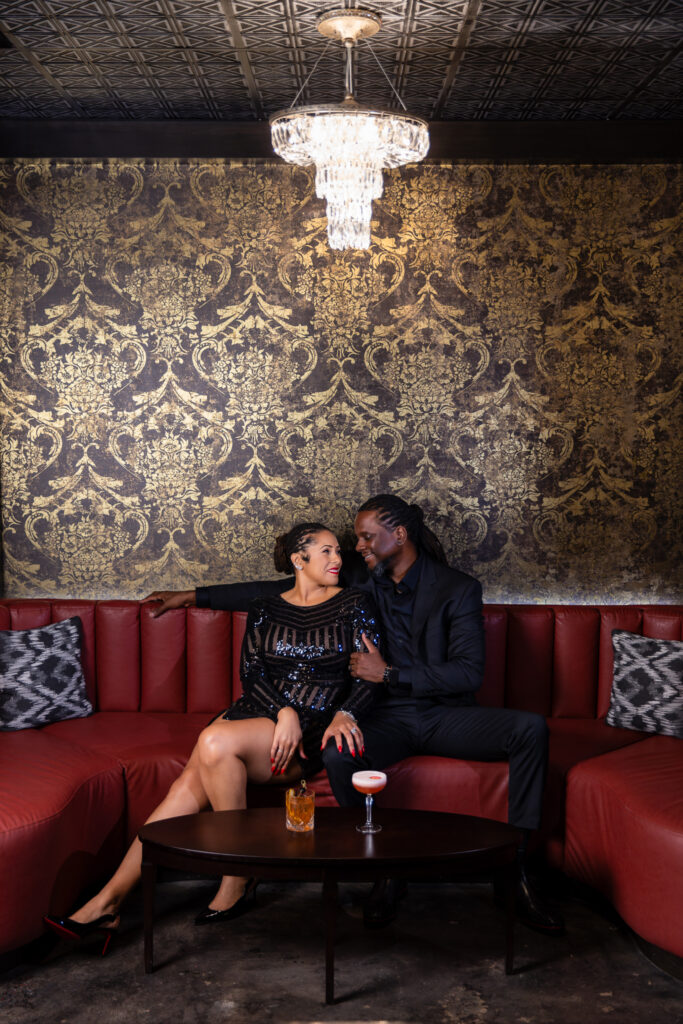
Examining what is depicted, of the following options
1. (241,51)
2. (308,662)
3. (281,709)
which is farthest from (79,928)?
(241,51)

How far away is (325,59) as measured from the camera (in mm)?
3674

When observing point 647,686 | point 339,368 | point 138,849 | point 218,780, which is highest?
point 339,368

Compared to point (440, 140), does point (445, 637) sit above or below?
below

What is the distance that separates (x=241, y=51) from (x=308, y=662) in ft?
7.26

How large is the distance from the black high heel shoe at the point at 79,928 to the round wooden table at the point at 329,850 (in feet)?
0.58

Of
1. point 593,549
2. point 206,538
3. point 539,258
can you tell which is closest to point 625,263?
point 539,258

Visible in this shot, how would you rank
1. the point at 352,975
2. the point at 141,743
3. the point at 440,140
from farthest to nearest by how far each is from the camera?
1. the point at 440,140
2. the point at 141,743
3. the point at 352,975

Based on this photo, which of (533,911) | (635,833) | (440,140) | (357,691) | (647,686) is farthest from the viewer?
(440,140)

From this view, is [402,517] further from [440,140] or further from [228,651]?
[440,140]

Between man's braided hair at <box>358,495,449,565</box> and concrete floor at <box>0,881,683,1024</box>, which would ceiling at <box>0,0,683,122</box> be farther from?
concrete floor at <box>0,881,683,1024</box>

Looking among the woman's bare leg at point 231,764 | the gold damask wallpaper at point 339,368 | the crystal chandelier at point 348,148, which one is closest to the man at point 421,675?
the woman's bare leg at point 231,764

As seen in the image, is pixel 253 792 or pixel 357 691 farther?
pixel 357 691

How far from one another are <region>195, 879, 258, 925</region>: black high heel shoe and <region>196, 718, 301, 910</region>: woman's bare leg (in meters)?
0.02

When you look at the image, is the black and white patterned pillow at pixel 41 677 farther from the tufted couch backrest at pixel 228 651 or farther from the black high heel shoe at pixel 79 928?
the black high heel shoe at pixel 79 928
